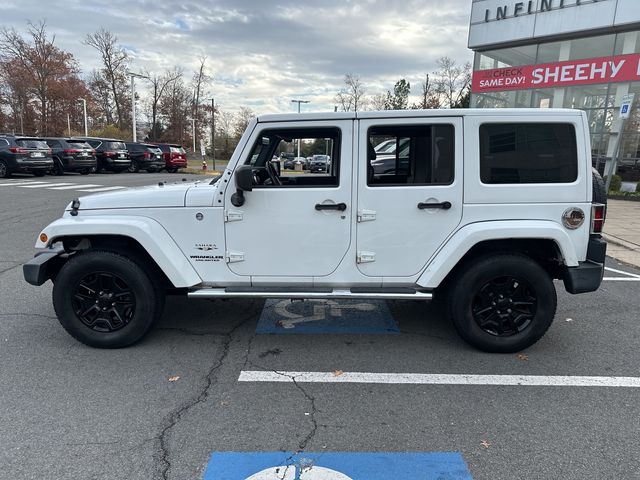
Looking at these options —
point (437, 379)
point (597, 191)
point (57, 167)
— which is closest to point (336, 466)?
point (437, 379)

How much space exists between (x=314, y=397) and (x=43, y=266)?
2.49 metres

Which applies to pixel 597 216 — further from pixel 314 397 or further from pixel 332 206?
pixel 314 397

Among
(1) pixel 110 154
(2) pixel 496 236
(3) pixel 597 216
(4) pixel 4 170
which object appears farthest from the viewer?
(1) pixel 110 154

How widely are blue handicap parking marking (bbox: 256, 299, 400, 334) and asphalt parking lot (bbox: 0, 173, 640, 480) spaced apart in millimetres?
28

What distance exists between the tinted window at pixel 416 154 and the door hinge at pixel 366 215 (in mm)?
229

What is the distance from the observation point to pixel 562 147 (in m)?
3.48

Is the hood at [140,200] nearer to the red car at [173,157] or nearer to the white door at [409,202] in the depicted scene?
the white door at [409,202]

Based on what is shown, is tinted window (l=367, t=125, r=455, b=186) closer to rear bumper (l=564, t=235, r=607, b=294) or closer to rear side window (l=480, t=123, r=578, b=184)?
rear side window (l=480, t=123, r=578, b=184)

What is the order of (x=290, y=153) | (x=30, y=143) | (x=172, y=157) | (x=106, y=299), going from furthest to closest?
(x=172, y=157) → (x=30, y=143) → (x=290, y=153) → (x=106, y=299)

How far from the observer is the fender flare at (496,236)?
3.43m

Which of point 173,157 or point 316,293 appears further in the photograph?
point 173,157

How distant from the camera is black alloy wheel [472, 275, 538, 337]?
3650 millimetres

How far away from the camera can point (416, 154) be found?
12.4 ft

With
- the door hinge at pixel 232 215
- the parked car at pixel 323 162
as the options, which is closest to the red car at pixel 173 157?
the parked car at pixel 323 162
